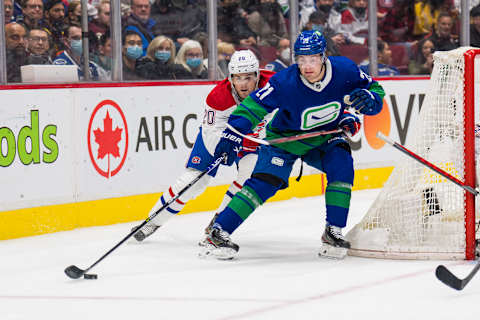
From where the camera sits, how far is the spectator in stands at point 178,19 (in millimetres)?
5738

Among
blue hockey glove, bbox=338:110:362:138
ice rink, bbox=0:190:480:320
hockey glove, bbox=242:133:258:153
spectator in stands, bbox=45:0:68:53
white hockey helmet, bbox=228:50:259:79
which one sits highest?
spectator in stands, bbox=45:0:68:53

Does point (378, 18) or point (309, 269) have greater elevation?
point (378, 18)

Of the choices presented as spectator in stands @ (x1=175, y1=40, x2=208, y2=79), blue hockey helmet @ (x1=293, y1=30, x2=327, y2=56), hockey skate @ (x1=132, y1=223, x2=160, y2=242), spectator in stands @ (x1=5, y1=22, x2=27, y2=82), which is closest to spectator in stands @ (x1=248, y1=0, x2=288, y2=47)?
spectator in stands @ (x1=175, y1=40, x2=208, y2=79)

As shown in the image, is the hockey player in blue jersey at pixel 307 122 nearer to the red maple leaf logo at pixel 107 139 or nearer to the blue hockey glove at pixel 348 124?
the blue hockey glove at pixel 348 124

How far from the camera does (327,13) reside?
6941mm

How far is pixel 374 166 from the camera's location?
7000 millimetres

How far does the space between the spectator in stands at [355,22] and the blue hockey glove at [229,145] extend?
2847mm

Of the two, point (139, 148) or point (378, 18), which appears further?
point (378, 18)

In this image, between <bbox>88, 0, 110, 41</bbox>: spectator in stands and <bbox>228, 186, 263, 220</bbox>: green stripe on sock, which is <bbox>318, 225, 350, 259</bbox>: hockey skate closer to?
<bbox>228, 186, 263, 220</bbox>: green stripe on sock

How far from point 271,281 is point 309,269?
1.02 ft

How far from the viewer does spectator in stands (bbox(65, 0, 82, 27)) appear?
5195mm

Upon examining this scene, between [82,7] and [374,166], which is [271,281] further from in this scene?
[374,166]

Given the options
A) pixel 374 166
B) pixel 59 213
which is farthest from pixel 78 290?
pixel 374 166

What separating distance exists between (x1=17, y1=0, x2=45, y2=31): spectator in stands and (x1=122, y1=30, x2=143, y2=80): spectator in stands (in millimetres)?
662
